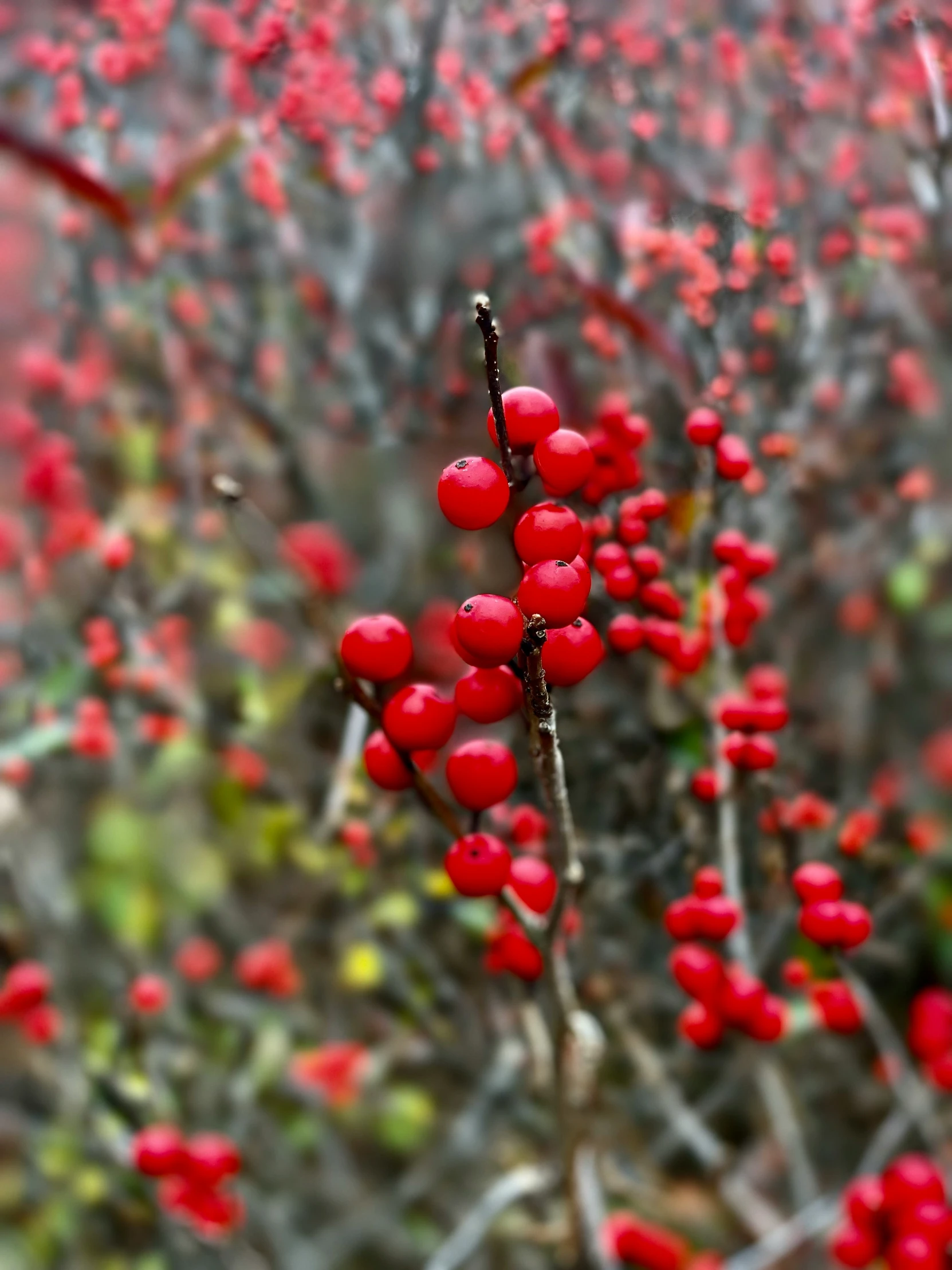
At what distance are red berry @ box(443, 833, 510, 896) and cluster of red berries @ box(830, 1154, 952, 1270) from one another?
55cm

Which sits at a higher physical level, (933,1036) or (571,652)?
(571,652)

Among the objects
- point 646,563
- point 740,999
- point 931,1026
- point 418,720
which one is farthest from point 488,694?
point 931,1026

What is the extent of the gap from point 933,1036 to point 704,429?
67cm

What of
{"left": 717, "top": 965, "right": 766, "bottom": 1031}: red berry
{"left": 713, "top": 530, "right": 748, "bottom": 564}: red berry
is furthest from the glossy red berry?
{"left": 717, "top": 965, "right": 766, "bottom": 1031}: red berry

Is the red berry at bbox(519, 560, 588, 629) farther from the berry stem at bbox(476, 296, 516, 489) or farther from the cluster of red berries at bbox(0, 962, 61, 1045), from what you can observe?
the cluster of red berries at bbox(0, 962, 61, 1045)

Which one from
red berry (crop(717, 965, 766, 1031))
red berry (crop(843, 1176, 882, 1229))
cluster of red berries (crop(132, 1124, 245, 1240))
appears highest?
red berry (crop(717, 965, 766, 1031))

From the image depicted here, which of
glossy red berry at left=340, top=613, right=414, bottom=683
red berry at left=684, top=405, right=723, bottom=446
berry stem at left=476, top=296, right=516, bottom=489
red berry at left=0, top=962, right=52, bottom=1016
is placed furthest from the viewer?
red berry at left=0, top=962, right=52, bottom=1016

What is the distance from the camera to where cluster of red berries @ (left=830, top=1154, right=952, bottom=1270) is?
0.83 metres

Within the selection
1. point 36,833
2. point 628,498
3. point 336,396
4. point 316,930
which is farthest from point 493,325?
point 36,833

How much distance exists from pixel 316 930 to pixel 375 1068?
177 mm

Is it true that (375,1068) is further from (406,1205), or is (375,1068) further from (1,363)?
(1,363)

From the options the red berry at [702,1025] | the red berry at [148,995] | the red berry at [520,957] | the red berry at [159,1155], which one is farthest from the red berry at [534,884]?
the red berry at [148,995]

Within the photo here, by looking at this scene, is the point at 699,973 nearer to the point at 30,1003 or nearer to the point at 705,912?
the point at 705,912

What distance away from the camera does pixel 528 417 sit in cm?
55
